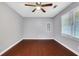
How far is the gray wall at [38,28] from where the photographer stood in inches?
399

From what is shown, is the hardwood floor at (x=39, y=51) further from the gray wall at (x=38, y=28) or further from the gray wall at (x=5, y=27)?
the gray wall at (x=38, y=28)

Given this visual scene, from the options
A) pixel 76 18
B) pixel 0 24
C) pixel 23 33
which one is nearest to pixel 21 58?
pixel 0 24

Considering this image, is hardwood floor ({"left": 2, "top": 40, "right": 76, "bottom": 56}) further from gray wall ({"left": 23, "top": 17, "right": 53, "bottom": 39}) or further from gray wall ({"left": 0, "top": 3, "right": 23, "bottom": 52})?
gray wall ({"left": 23, "top": 17, "right": 53, "bottom": 39})

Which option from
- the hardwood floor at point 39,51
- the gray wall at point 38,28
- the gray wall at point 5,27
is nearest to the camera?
the gray wall at point 5,27

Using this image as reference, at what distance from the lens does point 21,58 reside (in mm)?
1444

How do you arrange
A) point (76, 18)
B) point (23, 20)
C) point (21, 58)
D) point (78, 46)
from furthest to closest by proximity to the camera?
point (23, 20), point (76, 18), point (78, 46), point (21, 58)

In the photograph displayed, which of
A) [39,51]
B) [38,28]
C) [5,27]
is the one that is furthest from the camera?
[38,28]

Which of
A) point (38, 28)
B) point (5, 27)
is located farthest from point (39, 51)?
point (38, 28)

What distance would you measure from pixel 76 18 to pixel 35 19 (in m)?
6.05

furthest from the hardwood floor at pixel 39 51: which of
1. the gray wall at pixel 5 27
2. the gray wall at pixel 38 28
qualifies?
the gray wall at pixel 38 28

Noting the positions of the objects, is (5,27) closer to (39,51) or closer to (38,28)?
(39,51)

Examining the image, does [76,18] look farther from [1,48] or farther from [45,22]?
[45,22]

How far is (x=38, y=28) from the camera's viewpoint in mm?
10234

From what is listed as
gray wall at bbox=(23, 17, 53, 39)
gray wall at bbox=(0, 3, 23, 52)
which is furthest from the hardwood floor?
gray wall at bbox=(23, 17, 53, 39)
